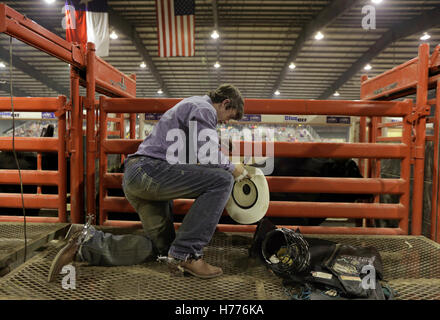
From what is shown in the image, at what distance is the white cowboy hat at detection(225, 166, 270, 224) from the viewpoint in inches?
96.2

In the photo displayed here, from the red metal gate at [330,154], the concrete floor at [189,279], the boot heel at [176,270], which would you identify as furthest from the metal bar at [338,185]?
the boot heel at [176,270]

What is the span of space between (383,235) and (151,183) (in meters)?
2.32

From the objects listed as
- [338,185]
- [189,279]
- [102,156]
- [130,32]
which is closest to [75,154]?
[102,156]

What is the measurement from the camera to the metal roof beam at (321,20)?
845 cm

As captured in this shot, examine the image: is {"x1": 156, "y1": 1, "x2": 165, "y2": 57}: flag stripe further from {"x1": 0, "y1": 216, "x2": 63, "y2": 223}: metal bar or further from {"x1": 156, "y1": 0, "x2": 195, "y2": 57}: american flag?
{"x1": 0, "y1": 216, "x2": 63, "y2": 223}: metal bar

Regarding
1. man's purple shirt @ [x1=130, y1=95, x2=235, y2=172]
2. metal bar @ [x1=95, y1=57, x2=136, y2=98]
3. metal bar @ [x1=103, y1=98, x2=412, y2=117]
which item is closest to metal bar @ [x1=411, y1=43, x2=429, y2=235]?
metal bar @ [x1=103, y1=98, x2=412, y2=117]

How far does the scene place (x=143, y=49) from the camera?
12.5 m

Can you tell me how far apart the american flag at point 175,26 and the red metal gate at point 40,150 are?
17.2 feet

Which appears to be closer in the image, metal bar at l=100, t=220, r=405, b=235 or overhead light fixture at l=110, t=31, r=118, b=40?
metal bar at l=100, t=220, r=405, b=235

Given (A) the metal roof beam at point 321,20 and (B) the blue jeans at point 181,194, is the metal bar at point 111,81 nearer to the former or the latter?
(B) the blue jeans at point 181,194

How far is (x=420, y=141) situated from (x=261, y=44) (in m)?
10.5

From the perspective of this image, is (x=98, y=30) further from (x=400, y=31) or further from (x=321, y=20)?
(x=400, y=31)

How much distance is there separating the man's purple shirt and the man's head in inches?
3.6
